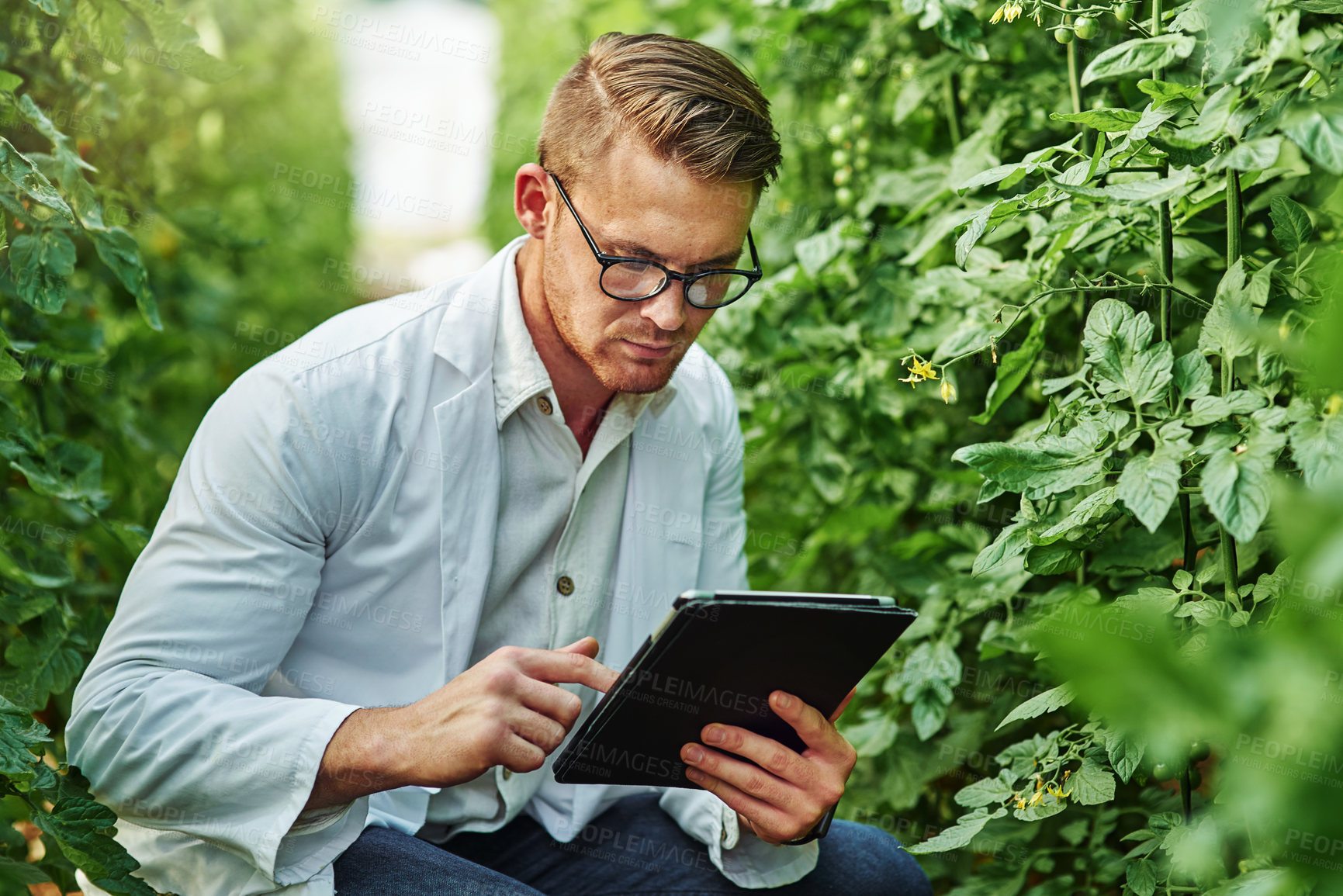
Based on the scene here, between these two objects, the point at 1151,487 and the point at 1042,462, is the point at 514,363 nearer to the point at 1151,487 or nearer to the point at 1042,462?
the point at 1042,462

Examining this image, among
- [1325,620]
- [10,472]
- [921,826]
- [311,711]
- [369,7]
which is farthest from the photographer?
[369,7]

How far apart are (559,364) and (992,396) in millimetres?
813

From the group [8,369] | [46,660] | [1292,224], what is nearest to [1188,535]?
[1292,224]

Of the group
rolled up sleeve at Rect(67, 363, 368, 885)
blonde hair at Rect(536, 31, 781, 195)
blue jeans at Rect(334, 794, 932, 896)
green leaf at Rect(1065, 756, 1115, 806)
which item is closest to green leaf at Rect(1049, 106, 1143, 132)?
blonde hair at Rect(536, 31, 781, 195)

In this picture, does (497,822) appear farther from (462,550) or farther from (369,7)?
(369,7)

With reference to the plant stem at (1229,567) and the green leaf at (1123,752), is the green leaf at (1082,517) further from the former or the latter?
the green leaf at (1123,752)

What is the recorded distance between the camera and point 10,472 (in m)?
2.25

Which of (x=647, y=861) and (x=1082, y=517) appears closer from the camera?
(x=1082, y=517)

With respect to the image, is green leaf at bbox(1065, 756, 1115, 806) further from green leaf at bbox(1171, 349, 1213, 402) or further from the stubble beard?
the stubble beard

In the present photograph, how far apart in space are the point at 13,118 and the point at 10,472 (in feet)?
2.59

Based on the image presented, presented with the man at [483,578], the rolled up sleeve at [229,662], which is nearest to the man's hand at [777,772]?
the man at [483,578]

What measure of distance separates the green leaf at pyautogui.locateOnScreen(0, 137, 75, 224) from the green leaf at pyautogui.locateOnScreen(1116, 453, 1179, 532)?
1.54m

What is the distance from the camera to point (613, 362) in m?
1.91

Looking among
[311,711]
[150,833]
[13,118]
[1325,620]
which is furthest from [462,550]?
[1325,620]
